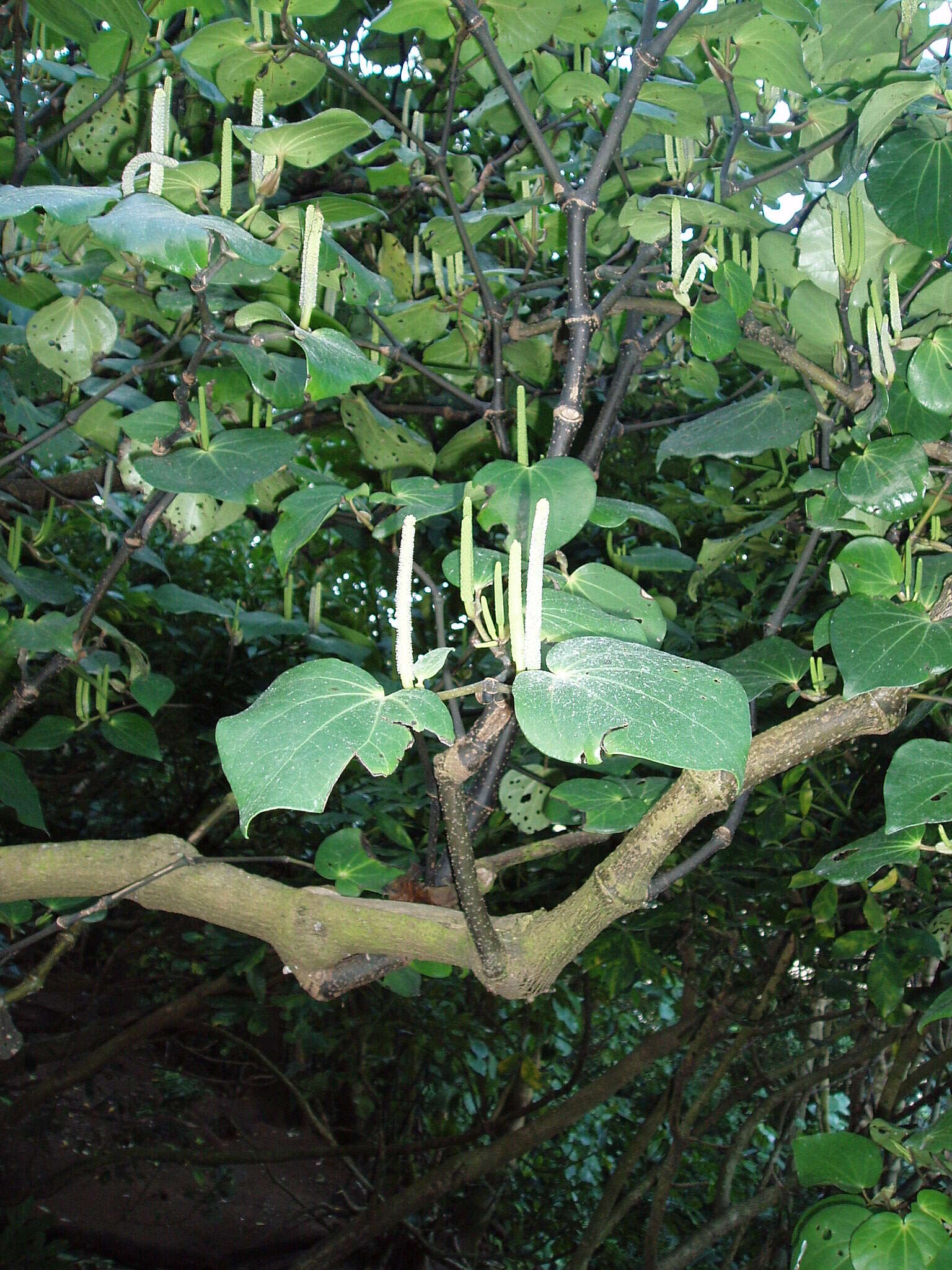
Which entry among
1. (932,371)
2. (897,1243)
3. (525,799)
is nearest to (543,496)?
(932,371)

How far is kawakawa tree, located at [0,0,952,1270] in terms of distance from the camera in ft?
1.87

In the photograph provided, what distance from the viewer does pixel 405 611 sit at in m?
0.47

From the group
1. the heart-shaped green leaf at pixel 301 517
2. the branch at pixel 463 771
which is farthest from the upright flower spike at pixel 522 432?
the branch at pixel 463 771

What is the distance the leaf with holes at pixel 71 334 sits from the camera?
3.46ft

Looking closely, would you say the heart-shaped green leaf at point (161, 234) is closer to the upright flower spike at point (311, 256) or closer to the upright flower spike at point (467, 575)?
the upright flower spike at point (311, 256)

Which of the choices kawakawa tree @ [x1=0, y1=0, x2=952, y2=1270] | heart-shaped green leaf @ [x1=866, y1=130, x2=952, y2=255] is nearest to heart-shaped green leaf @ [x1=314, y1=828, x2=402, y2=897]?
kawakawa tree @ [x1=0, y1=0, x2=952, y2=1270]

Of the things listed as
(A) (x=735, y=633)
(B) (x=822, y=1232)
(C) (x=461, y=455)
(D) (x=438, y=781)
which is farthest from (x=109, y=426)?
(B) (x=822, y=1232)

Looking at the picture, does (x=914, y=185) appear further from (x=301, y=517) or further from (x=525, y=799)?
(x=525, y=799)

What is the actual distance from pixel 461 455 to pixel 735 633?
0.65 meters

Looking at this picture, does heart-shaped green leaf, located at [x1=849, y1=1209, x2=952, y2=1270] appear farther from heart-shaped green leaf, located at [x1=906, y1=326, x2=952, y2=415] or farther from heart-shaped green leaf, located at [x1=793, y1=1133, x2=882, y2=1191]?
heart-shaped green leaf, located at [x1=906, y1=326, x2=952, y2=415]

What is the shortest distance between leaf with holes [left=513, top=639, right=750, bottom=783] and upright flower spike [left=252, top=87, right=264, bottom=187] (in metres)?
0.53

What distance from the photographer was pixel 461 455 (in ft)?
3.91

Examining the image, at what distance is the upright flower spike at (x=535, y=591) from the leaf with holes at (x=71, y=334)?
797 mm

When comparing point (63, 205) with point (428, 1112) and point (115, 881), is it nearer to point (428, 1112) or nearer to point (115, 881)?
point (115, 881)
